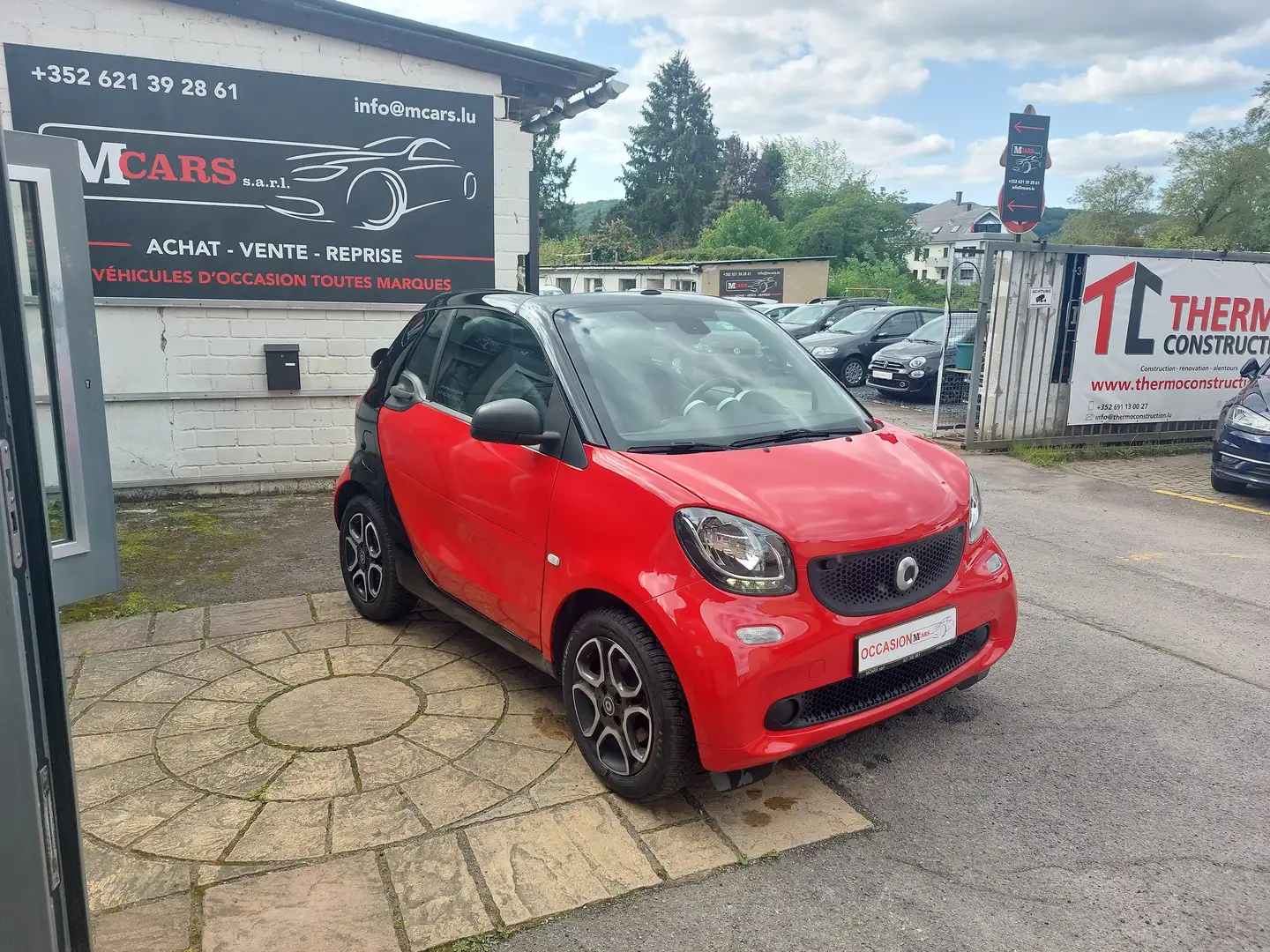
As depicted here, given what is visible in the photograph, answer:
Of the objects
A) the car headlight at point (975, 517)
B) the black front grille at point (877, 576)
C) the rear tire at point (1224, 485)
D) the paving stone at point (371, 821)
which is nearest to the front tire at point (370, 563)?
the paving stone at point (371, 821)

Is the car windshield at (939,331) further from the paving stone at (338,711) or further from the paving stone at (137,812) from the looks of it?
the paving stone at (137,812)

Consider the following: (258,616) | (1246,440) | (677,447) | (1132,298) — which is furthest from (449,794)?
(1132,298)

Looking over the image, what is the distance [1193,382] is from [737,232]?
52285 mm

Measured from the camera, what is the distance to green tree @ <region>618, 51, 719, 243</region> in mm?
64812

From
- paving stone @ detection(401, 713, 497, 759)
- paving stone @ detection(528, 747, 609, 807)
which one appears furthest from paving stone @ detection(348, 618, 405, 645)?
paving stone @ detection(528, 747, 609, 807)

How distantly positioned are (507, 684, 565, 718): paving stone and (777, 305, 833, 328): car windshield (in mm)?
16579

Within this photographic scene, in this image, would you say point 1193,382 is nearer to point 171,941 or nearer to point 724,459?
point 724,459

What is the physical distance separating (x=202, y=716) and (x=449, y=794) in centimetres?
127

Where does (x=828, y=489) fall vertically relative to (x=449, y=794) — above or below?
above

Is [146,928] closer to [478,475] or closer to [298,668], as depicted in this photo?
[298,668]

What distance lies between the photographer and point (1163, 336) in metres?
10.4

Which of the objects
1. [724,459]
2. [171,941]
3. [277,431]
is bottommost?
[171,941]

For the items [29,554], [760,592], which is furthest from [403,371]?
[29,554]

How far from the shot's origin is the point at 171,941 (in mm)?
Result: 2430
